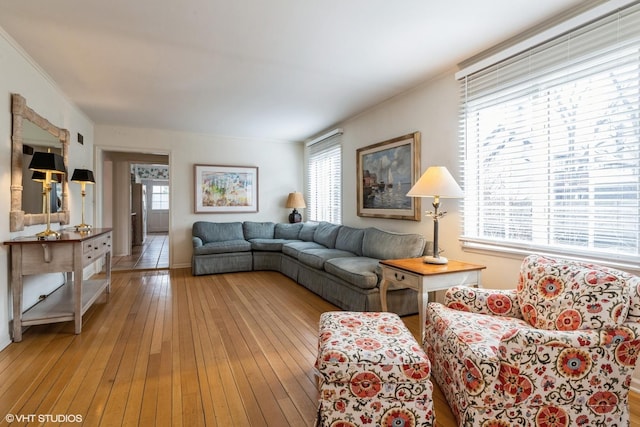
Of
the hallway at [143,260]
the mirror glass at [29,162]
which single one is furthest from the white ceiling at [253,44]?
the hallway at [143,260]

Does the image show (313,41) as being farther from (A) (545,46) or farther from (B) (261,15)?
(A) (545,46)

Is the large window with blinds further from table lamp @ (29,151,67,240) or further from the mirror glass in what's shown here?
the mirror glass

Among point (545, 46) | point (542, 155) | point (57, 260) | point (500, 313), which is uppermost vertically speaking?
point (545, 46)

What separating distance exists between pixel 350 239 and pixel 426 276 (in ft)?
6.81

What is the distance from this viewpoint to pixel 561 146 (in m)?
2.27

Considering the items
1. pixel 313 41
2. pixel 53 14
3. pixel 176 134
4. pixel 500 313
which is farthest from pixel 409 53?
pixel 176 134

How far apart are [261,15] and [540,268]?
2404 millimetres

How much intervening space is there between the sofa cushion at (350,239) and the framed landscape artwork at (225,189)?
224 cm

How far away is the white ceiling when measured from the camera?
7.04ft

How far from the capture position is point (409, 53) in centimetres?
277

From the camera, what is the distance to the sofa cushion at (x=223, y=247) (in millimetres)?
5055

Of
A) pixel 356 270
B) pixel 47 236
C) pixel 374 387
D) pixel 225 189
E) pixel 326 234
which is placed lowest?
pixel 374 387

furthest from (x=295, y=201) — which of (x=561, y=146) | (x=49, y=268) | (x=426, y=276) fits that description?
(x=561, y=146)

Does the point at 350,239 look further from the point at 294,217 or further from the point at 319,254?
the point at 294,217
